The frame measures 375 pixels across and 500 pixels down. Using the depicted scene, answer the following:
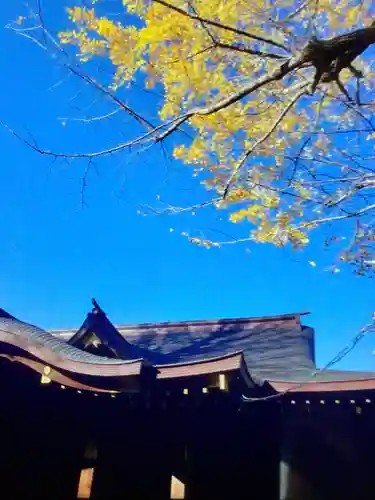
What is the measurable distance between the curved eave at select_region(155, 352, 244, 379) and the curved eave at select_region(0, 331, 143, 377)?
52cm

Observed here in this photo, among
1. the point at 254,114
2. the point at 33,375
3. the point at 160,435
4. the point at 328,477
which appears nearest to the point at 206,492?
the point at 160,435

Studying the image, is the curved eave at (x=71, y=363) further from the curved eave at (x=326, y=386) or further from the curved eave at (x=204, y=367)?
the curved eave at (x=326, y=386)

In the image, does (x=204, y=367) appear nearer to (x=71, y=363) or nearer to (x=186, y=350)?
(x=71, y=363)

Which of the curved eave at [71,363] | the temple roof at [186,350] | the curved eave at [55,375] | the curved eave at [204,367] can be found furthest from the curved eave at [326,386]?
the curved eave at [55,375]

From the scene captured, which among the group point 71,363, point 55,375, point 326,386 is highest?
point 326,386

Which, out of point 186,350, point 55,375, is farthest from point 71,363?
point 186,350

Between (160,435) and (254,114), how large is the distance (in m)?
4.42

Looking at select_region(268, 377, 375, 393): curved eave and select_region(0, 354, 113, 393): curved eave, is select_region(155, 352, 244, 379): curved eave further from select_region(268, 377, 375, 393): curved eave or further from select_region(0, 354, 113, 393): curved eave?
select_region(268, 377, 375, 393): curved eave

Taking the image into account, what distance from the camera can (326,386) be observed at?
5.02 metres

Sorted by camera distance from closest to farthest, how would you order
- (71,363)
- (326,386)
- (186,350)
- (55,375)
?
(71,363), (55,375), (326,386), (186,350)

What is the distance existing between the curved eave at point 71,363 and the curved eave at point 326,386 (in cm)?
230

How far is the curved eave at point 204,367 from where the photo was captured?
14.0 ft

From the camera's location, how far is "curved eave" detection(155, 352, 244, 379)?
14.0 ft

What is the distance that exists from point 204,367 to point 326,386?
182 centimetres
